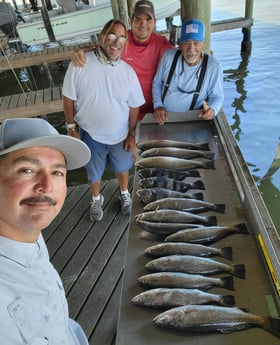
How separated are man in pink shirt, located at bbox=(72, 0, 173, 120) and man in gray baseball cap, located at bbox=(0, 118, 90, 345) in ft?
5.87

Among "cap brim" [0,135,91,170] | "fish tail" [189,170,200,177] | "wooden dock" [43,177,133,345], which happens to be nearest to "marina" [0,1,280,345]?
"wooden dock" [43,177,133,345]

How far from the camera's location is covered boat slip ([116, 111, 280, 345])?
1.37 metres

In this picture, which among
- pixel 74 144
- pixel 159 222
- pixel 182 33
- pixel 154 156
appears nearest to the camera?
pixel 74 144

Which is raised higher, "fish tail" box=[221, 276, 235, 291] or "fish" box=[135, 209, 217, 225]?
"fish tail" box=[221, 276, 235, 291]

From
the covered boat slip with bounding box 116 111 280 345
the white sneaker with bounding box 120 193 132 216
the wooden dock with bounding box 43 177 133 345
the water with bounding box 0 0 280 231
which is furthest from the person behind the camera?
the water with bounding box 0 0 280 231

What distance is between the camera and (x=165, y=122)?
3.13 meters

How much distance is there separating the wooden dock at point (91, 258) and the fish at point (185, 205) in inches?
46.9

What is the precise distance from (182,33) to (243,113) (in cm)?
562

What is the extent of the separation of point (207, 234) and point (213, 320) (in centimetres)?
51

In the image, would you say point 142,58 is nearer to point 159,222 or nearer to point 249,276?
point 159,222

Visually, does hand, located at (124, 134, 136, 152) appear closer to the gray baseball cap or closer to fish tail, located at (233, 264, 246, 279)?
the gray baseball cap

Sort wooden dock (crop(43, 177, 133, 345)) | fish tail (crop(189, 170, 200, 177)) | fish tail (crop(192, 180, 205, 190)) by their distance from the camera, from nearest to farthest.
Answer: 1. fish tail (crop(192, 180, 205, 190))
2. fish tail (crop(189, 170, 200, 177))
3. wooden dock (crop(43, 177, 133, 345))

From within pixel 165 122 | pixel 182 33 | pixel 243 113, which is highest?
pixel 182 33

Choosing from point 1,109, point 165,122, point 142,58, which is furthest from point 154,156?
point 1,109
